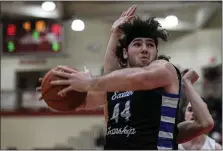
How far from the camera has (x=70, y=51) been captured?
12.8 metres

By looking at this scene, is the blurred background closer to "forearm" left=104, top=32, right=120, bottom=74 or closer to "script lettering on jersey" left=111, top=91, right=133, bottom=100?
"forearm" left=104, top=32, right=120, bottom=74

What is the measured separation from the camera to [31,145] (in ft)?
35.0

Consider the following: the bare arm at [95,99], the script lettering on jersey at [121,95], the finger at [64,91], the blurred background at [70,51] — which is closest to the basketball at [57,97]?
the finger at [64,91]

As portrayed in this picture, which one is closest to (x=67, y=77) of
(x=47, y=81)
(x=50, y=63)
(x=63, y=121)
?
(x=47, y=81)

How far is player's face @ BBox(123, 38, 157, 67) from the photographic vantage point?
2457 millimetres

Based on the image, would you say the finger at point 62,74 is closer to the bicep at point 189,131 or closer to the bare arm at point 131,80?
the bare arm at point 131,80

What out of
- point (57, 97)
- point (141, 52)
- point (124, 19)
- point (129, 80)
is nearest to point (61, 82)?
point (57, 97)

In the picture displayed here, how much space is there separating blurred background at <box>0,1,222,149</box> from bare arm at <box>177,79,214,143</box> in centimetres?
548

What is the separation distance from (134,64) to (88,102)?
490mm

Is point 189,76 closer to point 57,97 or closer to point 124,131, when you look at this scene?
point 124,131

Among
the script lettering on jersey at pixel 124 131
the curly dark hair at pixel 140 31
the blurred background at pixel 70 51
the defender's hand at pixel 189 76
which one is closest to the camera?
the script lettering on jersey at pixel 124 131

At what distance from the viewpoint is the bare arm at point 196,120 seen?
2.63m

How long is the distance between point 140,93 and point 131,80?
20 centimetres

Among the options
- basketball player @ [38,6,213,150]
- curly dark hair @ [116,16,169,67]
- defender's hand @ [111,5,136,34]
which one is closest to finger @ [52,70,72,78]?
basketball player @ [38,6,213,150]
